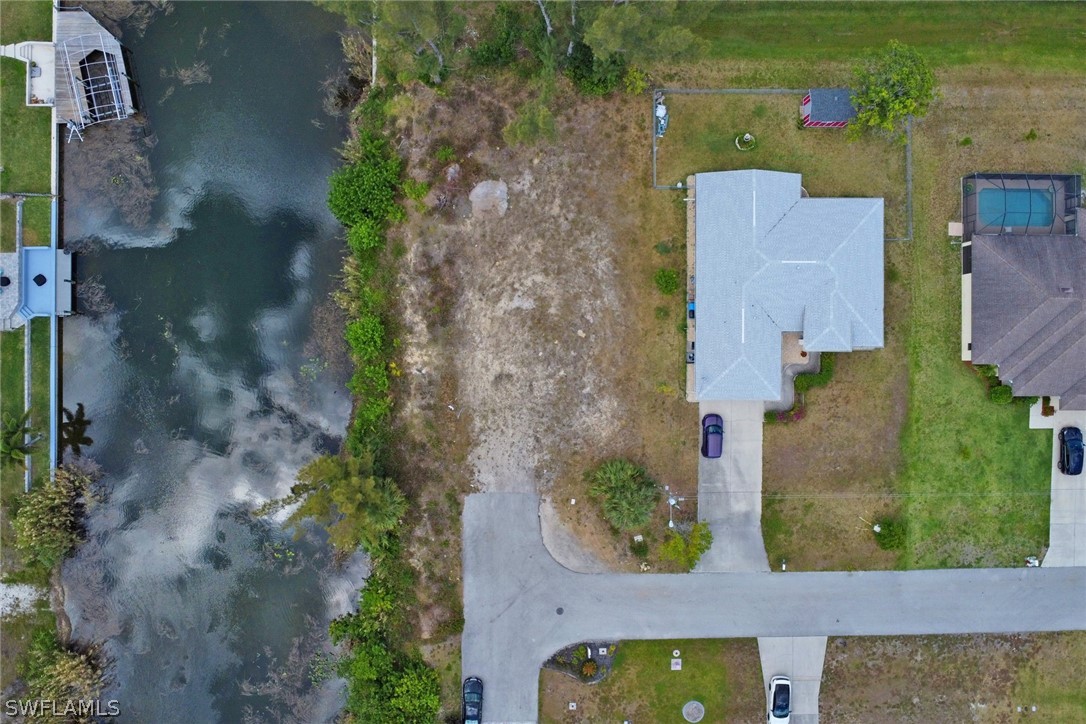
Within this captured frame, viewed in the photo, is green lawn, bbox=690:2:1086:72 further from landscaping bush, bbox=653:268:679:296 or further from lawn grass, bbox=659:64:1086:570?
landscaping bush, bbox=653:268:679:296

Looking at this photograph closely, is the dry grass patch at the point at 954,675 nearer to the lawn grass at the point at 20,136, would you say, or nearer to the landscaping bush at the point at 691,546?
the landscaping bush at the point at 691,546

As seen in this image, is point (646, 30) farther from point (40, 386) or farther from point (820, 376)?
point (40, 386)

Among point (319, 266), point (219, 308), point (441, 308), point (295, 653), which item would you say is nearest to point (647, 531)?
point (441, 308)

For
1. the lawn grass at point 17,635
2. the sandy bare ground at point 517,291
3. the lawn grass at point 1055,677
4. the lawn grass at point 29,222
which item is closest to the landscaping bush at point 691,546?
the sandy bare ground at point 517,291

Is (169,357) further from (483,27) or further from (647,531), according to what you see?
(647,531)

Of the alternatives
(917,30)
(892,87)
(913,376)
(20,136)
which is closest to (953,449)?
(913,376)

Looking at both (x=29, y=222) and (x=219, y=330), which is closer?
(x=29, y=222)

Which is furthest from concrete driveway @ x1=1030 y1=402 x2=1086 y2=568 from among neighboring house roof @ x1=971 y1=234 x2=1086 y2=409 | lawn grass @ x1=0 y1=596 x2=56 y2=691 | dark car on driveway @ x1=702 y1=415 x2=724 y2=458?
lawn grass @ x1=0 y1=596 x2=56 y2=691
